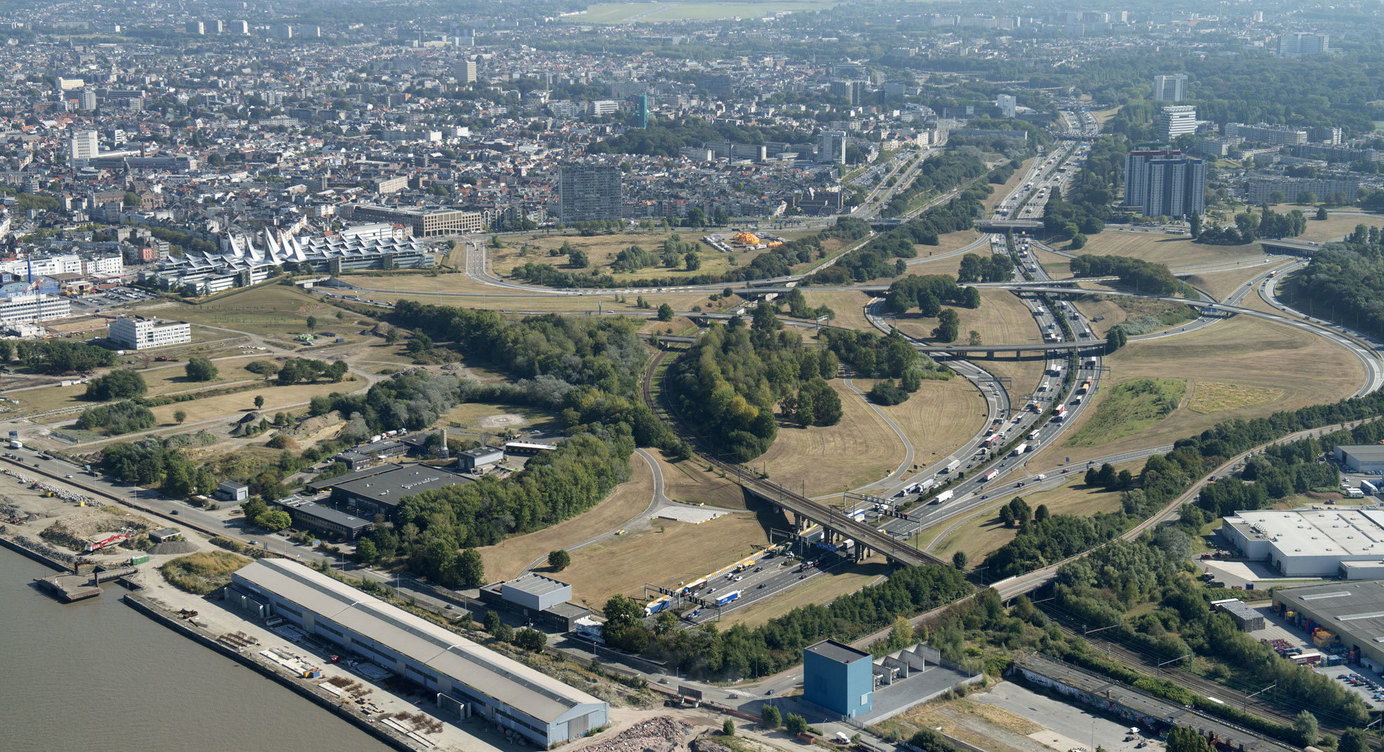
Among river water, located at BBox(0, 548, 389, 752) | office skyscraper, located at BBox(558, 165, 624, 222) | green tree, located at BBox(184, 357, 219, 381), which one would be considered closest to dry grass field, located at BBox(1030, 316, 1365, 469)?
river water, located at BBox(0, 548, 389, 752)

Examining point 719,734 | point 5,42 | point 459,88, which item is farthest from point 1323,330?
point 5,42

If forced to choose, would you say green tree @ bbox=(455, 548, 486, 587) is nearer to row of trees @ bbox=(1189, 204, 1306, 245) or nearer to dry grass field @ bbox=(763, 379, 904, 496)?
dry grass field @ bbox=(763, 379, 904, 496)

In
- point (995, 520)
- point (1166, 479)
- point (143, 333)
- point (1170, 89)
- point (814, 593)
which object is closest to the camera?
point (814, 593)

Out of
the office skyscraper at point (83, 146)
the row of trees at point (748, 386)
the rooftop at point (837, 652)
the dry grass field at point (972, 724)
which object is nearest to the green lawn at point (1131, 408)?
the row of trees at point (748, 386)

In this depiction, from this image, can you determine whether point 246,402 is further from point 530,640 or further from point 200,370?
point 530,640

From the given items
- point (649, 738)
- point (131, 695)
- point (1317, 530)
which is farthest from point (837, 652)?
point (1317, 530)

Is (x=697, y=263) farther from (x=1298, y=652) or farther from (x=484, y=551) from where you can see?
(x=1298, y=652)
